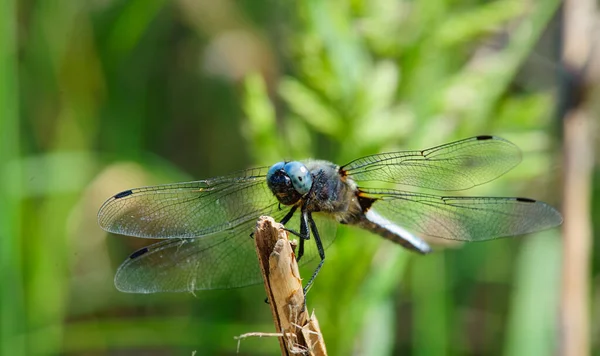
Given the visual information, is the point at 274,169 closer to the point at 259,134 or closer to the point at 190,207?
the point at 259,134

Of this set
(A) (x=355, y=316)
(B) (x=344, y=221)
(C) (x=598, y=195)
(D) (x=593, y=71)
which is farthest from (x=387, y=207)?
(C) (x=598, y=195)

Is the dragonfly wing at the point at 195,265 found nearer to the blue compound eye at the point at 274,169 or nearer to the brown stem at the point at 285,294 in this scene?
the blue compound eye at the point at 274,169

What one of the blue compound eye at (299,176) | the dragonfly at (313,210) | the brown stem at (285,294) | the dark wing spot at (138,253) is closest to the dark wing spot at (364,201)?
the dragonfly at (313,210)

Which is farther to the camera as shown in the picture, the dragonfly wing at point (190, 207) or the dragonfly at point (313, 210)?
the dragonfly at point (313, 210)

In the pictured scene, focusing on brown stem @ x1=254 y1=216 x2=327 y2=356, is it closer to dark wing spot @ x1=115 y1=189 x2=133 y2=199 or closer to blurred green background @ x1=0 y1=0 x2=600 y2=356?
dark wing spot @ x1=115 y1=189 x2=133 y2=199

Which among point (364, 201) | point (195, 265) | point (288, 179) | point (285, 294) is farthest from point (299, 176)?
point (285, 294)

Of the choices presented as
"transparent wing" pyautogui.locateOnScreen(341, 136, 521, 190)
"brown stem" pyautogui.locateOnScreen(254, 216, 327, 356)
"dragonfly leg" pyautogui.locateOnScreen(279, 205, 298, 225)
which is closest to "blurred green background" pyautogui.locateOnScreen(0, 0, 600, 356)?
"transparent wing" pyautogui.locateOnScreen(341, 136, 521, 190)

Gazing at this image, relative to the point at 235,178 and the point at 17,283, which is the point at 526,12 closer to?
the point at 235,178
